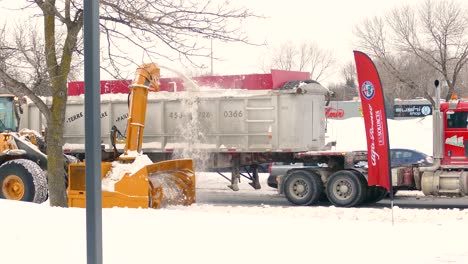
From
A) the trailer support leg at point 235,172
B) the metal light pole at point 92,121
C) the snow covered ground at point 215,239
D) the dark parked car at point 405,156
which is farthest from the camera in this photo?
the dark parked car at point 405,156

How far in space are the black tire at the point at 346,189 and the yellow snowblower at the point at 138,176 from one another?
12.9 ft

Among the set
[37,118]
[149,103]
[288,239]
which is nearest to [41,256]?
[288,239]

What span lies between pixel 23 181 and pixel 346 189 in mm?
7720

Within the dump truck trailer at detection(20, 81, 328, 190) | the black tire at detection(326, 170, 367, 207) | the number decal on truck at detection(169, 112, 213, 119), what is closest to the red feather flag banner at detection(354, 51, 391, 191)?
the black tire at detection(326, 170, 367, 207)

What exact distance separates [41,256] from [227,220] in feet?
11.4

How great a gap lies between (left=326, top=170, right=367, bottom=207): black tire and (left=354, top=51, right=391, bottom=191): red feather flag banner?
189 inches

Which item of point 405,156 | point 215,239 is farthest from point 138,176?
point 405,156

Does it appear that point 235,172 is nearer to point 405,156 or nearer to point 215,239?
point 405,156

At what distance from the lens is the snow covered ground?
868 centimetres

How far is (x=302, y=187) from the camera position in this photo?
1930cm

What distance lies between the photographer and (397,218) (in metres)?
14.6

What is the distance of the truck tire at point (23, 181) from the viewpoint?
16406mm

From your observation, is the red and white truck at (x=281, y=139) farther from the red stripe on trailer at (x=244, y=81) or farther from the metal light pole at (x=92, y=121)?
the metal light pole at (x=92, y=121)

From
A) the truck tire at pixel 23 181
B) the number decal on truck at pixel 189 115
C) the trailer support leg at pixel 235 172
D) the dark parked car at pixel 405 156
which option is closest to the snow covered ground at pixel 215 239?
the truck tire at pixel 23 181
